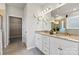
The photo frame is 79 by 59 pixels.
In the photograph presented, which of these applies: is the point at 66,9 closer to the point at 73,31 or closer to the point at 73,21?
the point at 73,21

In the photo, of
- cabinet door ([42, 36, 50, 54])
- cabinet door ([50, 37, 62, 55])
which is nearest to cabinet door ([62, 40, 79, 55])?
cabinet door ([50, 37, 62, 55])

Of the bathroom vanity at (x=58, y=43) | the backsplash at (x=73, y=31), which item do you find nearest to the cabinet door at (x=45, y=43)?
the bathroom vanity at (x=58, y=43)

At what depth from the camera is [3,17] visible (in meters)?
2.00

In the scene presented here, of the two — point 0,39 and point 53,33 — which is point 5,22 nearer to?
point 0,39

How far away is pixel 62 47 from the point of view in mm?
A: 1879

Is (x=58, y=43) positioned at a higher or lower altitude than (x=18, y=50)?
higher

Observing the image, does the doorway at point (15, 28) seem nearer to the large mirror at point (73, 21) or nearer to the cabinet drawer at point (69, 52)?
the cabinet drawer at point (69, 52)

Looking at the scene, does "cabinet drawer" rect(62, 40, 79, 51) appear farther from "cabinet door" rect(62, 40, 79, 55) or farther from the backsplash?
the backsplash

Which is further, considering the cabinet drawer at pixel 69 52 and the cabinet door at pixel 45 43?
the cabinet door at pixel 45 43

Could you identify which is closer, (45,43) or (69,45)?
(69,45)

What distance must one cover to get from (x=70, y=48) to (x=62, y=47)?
0.20m

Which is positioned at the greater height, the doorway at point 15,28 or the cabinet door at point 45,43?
the doorway at point 15,28

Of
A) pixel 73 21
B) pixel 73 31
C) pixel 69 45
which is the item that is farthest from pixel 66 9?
pixel 69 45

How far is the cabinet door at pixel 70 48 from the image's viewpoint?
1.60 metres
